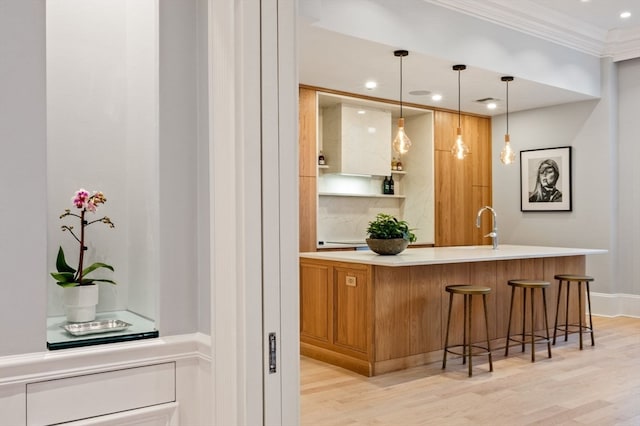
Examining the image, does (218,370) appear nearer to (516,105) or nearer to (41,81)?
(41,81)

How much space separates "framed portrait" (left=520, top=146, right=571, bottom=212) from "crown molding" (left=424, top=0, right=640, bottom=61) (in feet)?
4.38

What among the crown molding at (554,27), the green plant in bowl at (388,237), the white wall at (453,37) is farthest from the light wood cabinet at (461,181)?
the green plant in bowl at (388,237)

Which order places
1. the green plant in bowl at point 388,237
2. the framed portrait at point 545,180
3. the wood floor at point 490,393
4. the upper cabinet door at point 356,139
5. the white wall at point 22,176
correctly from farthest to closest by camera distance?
the framed portrait at point 545,180
the upper cabinet door at point 356,139
the green plant in bowl at point 388,237
the wood floor at point 490,393
the white wall at point 22,176

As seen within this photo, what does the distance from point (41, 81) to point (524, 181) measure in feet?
24.6

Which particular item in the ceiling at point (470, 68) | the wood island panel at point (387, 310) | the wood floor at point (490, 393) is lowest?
the wood floor at point (490, 393)

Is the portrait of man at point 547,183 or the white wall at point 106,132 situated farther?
the portrait of man at point 547,183

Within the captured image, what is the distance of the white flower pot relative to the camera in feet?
5.71

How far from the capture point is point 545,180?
771cm

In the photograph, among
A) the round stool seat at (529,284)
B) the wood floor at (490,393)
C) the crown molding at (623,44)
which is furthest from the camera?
the crown molding at (623,44)

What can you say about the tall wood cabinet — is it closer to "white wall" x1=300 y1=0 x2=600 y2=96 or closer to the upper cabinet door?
the upper cabinet door

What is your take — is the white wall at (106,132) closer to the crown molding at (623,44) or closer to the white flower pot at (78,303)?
the white flower pot at (78,303)

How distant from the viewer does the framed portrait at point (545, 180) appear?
7.46 metres

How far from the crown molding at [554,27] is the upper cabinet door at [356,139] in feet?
6.59

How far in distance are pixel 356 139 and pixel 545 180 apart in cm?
278
